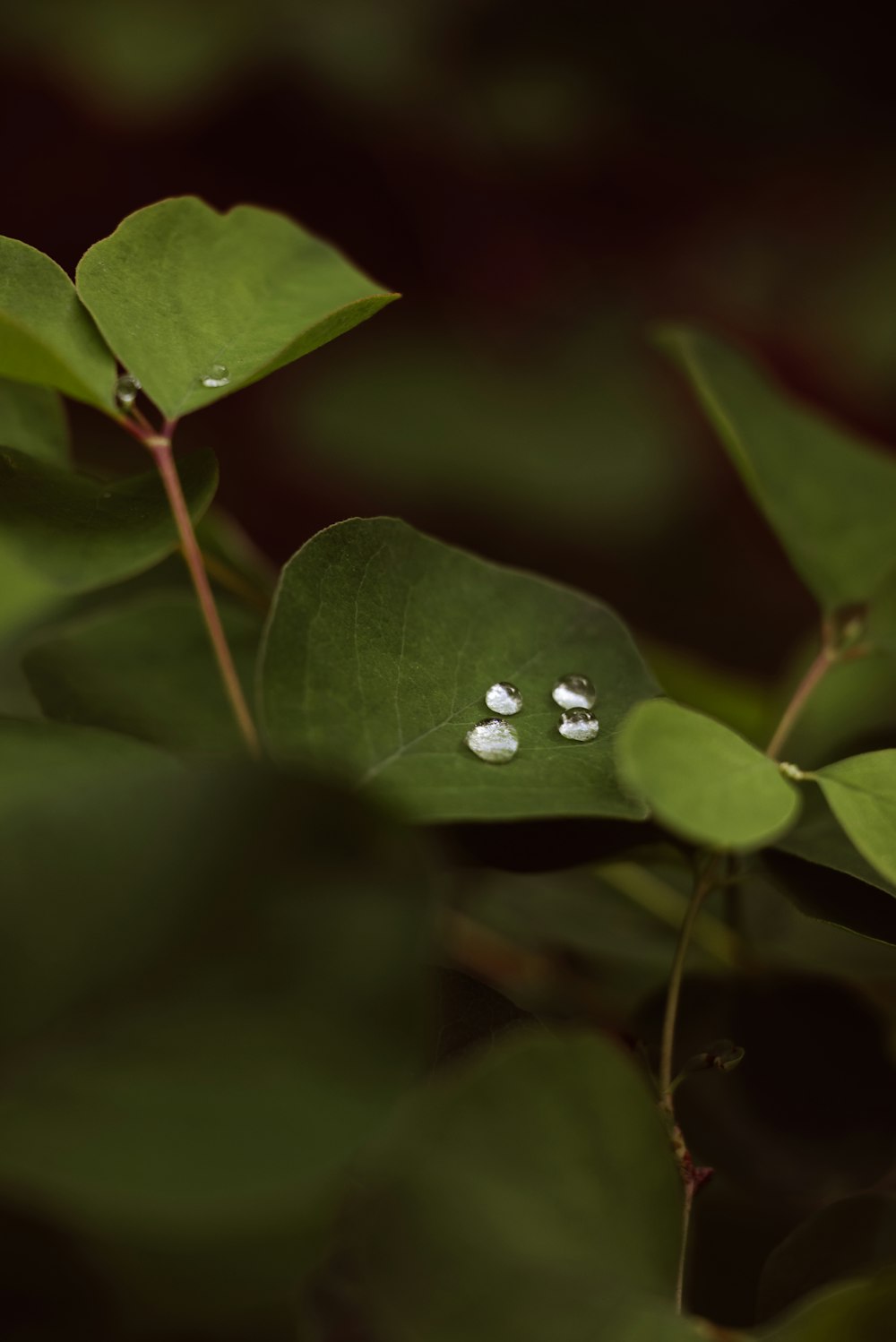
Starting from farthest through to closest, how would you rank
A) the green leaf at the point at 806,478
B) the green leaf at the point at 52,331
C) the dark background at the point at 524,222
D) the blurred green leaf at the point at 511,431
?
the blurred green leaf at the point at 511,431 < the dark background at the point at 524,222 < the green leaf at the point at 806,478 < the green leaf at the point at 52,331

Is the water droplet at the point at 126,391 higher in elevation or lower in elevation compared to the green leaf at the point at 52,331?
lower

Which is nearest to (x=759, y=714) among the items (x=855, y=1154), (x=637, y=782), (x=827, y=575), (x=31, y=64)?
(x=827, y=575)

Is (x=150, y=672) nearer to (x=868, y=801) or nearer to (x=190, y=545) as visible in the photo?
(x=190, y=545)

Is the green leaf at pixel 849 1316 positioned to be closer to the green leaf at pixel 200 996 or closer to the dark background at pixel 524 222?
the green leaf at pixel 200 996

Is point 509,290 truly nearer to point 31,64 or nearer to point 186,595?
point 31,64

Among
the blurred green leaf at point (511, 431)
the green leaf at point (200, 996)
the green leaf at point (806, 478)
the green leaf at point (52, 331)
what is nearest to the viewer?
the green leaf at point (200, 996)

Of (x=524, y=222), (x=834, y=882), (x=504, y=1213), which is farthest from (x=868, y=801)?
(x=524, y=222)

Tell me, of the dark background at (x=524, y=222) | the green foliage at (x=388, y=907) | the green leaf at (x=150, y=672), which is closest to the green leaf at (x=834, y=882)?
the green foliage at (x=388, y=907)
